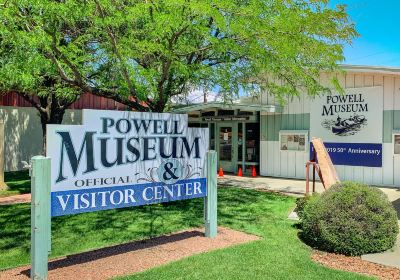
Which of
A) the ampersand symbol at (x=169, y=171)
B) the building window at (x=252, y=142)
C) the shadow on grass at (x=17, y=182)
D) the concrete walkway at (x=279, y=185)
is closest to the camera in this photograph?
the ampersand symbol at (x=169, y=171)

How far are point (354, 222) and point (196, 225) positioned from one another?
3309 millimetres

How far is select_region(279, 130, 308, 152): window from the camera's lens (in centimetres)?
1692

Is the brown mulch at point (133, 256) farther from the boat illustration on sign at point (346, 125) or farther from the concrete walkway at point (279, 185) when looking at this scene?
the boat illustration on sign at point (346, 125)

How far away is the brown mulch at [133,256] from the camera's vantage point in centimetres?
564

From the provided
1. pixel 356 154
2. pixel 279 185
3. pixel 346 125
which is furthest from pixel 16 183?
pixel 356 154

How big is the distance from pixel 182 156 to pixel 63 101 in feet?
39.3

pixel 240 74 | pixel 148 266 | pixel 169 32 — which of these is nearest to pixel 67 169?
pixel 148 266

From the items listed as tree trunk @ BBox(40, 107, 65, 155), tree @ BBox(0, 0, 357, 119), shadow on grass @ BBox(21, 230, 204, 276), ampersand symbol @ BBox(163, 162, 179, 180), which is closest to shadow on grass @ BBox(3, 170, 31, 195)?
tree trunk @ BBox(40, 107, 65, 155)

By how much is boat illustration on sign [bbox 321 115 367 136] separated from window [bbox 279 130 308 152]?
98cm

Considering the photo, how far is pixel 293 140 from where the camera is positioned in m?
17.3

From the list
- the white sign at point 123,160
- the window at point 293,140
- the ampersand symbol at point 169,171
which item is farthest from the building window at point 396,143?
the ampersand symbol at point 169,171

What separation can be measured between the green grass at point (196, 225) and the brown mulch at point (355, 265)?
0.81 ft

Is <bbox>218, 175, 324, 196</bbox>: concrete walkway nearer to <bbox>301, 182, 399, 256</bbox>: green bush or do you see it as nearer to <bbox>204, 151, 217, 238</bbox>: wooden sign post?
<bbox>301, 182, 399, 256</bbox>: green bush

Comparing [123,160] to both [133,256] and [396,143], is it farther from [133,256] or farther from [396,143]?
[396,143]
